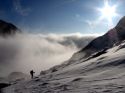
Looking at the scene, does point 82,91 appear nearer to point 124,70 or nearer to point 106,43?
point 124,70

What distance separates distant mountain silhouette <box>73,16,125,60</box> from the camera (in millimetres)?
131500

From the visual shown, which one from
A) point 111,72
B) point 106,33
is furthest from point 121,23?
point 111,72

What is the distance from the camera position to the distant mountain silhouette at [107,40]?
132m

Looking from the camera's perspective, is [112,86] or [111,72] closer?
[112,86]

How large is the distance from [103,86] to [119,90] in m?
1.80

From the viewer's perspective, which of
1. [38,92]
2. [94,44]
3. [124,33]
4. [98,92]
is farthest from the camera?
[94,44]

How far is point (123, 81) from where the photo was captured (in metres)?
12.5

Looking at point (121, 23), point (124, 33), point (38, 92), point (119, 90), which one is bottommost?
point (119, 90)

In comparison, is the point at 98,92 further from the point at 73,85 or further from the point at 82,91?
the point at 73,85

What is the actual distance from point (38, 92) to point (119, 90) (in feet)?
26.0

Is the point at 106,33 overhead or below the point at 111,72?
overhead

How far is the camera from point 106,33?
160m

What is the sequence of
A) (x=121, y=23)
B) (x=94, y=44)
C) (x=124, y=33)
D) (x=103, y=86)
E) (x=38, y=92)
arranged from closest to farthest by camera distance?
(x=103, y=86)
(x=38, y=92)
(x=124, y=33)
(x=121, y=23)
(x=94, y=44)

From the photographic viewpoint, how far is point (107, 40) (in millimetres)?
148250
